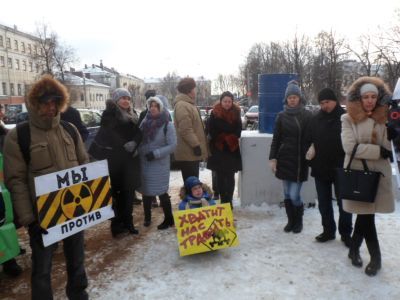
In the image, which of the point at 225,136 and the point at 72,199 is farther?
the point at 225,136

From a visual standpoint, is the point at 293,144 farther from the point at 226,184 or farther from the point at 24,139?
the point at 24,139

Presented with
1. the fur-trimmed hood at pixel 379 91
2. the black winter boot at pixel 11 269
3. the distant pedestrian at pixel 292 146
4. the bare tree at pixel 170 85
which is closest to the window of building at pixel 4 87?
the bare tree at pixel 170 85

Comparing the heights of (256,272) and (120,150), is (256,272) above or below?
below

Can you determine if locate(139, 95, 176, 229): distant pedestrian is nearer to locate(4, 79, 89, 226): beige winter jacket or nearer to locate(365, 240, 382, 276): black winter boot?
locate(4, 79, 89, 226): beige winter jacket

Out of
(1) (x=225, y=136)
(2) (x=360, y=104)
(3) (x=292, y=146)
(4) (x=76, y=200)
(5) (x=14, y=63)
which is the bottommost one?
(4) (x=76, y=200)

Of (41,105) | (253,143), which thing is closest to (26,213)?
(41,105)

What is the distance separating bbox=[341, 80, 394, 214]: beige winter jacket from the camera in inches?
135

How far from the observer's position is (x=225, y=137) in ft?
16.9

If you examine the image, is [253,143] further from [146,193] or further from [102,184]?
[102,184]

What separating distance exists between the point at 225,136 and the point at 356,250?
219 cm

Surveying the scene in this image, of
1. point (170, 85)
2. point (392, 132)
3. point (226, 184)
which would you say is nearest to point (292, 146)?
point (226, 184)

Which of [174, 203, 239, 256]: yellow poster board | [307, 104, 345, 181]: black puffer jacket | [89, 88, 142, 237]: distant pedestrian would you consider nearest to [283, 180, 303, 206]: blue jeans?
[307, 104, 345, 181]: black puffer jacket

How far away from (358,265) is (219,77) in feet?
258

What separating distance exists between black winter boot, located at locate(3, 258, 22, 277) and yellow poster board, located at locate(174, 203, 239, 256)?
1.67 m
